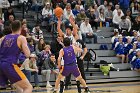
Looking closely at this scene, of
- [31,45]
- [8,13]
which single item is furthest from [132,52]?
[8,13]

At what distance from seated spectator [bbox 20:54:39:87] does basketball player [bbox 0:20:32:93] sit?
5609 mm

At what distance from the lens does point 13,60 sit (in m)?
7.34

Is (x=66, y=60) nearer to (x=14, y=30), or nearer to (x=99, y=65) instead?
(x=14, y=30)

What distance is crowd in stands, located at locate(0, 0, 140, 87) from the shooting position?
13805 mm

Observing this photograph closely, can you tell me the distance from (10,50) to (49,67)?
660 centimetres

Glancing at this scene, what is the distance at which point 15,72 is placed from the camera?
7.28 metres

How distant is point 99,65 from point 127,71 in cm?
119

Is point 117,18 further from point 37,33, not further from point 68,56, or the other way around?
point 68,56

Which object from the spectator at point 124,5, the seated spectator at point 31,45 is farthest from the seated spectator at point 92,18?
the seated spectator at point 31,45

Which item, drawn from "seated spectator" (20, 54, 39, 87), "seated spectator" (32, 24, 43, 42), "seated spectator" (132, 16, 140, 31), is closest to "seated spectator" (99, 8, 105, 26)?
"seated spectator" (132, 16, 140, 31)

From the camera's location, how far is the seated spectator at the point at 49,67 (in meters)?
13.6

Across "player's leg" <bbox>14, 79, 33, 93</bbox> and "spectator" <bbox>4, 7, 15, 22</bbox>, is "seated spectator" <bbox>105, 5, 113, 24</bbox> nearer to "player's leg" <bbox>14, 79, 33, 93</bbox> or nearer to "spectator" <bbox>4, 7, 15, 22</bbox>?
"spectator" <bbox>4, 7, 15, 22</bbox>

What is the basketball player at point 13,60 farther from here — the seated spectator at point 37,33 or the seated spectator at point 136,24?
the seated spectator at point 136,24

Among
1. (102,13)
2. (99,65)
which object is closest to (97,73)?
(99,65)
